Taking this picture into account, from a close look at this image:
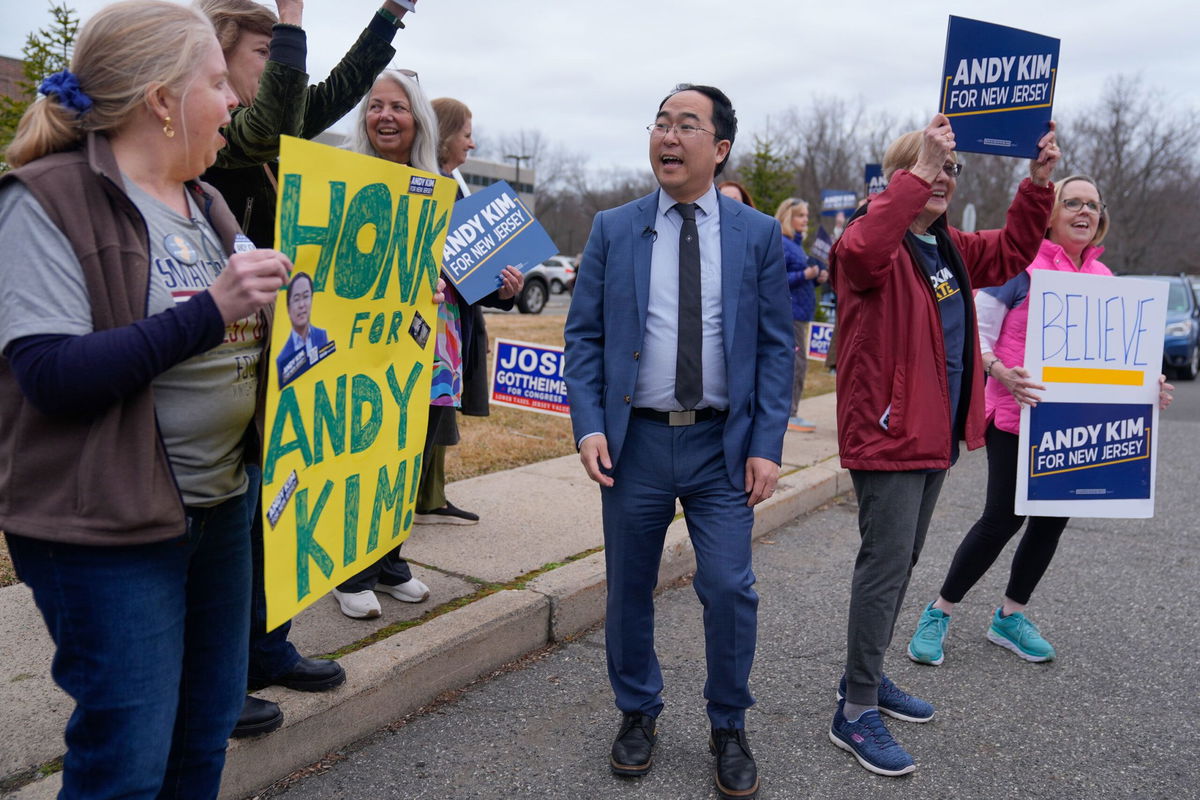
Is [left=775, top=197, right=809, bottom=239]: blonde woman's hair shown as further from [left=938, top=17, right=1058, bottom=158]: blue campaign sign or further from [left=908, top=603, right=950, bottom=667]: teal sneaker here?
[left=938, top=17, right=1058, bottom=158]: blue campaign sign

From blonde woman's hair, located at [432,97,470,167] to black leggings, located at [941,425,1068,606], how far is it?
2.59 metres

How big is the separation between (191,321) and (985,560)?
10.6 ft


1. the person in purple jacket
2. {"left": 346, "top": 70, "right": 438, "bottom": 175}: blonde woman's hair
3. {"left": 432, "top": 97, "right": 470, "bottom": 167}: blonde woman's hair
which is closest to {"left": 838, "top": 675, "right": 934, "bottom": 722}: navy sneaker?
{"left": 346, "top": 70, "right": 438, "bottom": 175}: blonde woman's hair

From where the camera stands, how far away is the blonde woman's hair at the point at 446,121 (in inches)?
162

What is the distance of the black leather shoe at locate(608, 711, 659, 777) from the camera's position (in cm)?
288

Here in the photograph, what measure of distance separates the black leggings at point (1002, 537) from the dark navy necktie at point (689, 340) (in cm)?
166

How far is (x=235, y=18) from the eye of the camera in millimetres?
2607

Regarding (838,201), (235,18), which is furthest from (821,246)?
(235,18)

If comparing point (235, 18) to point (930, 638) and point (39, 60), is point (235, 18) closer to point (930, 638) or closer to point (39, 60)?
point (930, 638)

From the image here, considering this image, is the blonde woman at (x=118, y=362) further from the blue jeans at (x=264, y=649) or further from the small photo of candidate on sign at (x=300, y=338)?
the blue jeans at (x=264, y=649)

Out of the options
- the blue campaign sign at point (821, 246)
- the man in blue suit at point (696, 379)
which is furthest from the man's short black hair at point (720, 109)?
the blue campaign sign at point (821, 246)

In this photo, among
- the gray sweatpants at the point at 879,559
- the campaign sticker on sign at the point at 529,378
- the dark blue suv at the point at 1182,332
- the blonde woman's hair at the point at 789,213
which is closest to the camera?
the gray sweatpants at the point at 879,559

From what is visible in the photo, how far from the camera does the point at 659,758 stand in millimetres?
3004

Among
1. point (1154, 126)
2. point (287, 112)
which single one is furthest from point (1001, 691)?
point (1154, 126)
